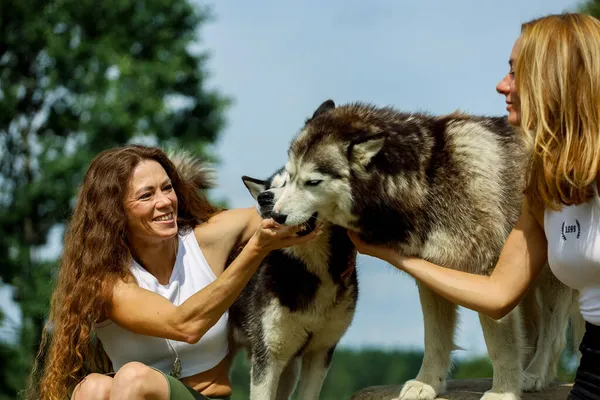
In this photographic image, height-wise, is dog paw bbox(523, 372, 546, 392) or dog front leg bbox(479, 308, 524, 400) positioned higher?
dog front leg bbox(479, 308, 524, 400)

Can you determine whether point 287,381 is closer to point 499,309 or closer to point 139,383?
point 139,383

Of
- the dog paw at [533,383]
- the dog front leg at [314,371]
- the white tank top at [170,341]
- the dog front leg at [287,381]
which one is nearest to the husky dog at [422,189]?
the dog paw at [533,383]

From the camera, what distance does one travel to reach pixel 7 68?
20.8 meters

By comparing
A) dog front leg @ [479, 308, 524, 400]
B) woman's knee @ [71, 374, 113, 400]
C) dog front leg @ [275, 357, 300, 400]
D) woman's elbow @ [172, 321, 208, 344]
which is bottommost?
dog front leg @ [275, 357, 300, 400]

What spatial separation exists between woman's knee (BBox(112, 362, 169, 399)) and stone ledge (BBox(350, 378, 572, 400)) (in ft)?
4.82

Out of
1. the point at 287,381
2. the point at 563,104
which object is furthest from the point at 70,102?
the point at 563,104

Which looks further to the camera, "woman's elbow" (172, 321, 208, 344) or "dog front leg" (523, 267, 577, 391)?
"dog front leg" (523, 267, 577, 391)

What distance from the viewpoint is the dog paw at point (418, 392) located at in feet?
16.4

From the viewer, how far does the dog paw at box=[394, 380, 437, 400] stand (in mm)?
5008

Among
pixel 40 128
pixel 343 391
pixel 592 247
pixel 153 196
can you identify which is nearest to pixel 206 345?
pixel 153 196

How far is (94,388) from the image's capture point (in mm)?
4484

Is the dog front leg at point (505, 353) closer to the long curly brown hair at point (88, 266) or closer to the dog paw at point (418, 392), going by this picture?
the dog paw at point (418, 392)

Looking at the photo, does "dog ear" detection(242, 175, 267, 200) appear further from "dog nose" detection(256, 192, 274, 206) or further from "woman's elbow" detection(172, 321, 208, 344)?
"woman's elbow" detection(172, 321, 208, 344)

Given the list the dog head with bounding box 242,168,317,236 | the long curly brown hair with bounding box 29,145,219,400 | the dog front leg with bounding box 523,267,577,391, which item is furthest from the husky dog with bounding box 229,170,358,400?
the dog front leg with bounding box 523,267,577,391
